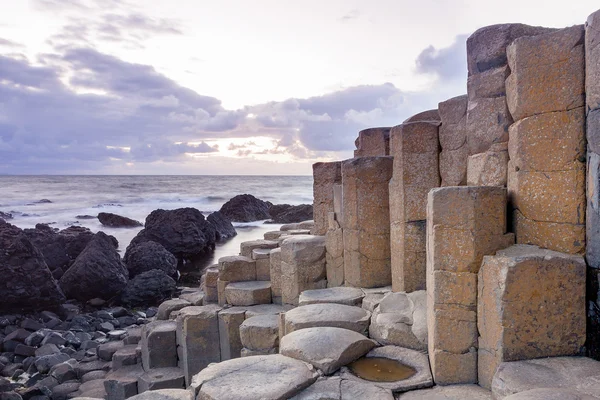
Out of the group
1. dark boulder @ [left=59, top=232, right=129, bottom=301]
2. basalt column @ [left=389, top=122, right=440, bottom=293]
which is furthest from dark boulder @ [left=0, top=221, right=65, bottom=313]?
basalt column @ [left=389, top=122, right=440, bottom=293]

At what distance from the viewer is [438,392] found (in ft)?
12.9

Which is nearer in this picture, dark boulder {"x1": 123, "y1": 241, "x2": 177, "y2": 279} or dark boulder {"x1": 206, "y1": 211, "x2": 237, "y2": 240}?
dark boulder {"x1": 123, "y1": 241, "x2": 177, "y2": 279}

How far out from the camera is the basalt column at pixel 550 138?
3.73 m

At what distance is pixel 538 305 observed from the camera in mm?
3670

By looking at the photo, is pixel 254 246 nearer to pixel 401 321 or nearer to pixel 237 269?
pixel 237 269

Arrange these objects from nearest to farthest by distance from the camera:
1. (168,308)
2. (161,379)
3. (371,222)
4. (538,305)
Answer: (538,305), (371,222), (161,379), (168,308)

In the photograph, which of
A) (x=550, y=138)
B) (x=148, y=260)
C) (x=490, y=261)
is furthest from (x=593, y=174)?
(x=148, y=260)

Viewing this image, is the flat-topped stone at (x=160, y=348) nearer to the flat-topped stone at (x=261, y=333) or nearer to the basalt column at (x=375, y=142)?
the flat-topped stone at (x=261, y=333)

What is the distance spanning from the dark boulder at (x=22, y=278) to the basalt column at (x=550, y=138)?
12.4m

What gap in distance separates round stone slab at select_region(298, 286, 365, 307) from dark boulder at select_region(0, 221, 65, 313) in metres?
9.19

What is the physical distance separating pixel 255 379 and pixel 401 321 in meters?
1.86

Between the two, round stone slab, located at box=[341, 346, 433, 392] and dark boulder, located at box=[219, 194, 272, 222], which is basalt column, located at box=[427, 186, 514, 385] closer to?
round stone slab, located at box=[341, 346, 433, 392]

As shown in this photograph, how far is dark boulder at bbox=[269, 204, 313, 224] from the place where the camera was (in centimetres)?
2902

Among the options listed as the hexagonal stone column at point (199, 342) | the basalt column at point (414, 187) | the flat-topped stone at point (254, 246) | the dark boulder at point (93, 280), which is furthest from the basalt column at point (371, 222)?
the dark boulder at point (93, 280)
